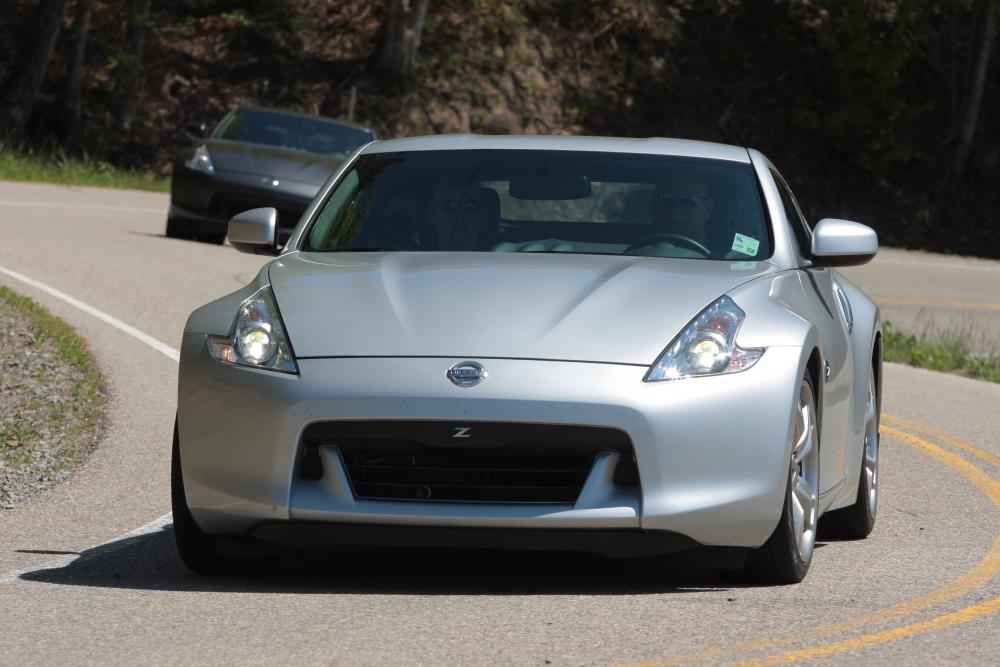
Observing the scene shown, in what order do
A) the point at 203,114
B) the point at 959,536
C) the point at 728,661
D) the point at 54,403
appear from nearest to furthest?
the point at 728,661, the point at 959,536, the point at 54,403, the point at 203,114

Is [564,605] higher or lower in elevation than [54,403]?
higher

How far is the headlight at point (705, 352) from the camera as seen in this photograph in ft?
18.2

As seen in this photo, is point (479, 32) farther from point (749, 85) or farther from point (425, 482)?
point (425, 482)

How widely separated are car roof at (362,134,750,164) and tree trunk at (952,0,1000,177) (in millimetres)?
30741

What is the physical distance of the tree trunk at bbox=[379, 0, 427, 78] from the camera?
3609cm

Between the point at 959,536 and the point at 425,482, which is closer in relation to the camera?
the point at 425,482

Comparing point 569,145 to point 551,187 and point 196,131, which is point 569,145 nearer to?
point 551,187

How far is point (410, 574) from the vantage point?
6.03 metres

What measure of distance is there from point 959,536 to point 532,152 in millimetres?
2260

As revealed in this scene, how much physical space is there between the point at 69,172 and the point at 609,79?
45.5 feet

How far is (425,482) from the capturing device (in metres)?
5.54

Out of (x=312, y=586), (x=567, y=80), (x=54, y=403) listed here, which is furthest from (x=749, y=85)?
(x=312, y=586)

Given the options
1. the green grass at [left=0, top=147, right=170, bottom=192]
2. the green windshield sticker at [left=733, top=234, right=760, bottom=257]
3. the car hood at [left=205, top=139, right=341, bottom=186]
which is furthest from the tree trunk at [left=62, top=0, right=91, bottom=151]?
the green windshield sticker at [left=733, top=234, right=760, bottom=257]

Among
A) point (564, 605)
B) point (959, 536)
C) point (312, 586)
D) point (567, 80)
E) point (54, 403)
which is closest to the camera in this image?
point (564, 605)
